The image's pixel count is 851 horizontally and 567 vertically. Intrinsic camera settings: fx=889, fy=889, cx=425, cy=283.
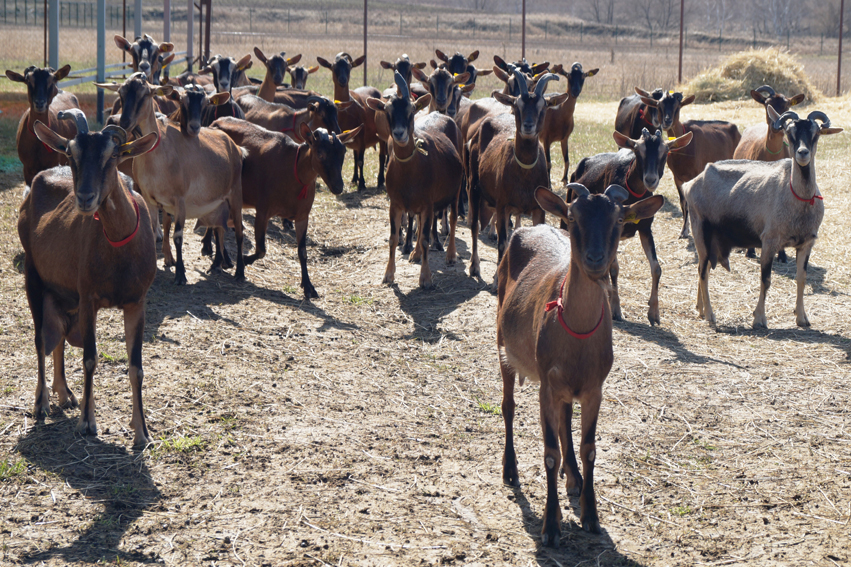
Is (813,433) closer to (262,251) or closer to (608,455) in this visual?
(608,455)

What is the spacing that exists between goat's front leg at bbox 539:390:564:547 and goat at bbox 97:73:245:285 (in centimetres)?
612

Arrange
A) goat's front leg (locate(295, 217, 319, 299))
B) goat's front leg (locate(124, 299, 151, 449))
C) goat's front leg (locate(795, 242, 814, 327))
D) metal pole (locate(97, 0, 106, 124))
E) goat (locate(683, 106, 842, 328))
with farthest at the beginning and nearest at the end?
1. metal pole (locate(97, 0, 106, 124))
2. goat's front leg (locate(295, 217, 319, 299))
3. goat's front leg (locate(795, 242, 814, 327))
4. goat (locate(683, 106, 842, 328))
5. goat's front leg (locate(124, 299, 151, 449))

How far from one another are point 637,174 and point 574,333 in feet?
15.6

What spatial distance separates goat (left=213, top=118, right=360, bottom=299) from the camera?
408 inches

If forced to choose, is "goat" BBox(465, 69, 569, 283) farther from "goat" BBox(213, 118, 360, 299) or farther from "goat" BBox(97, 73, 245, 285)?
"goat" BBox(97, 73, 245, 285)

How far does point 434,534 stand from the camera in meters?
5.20

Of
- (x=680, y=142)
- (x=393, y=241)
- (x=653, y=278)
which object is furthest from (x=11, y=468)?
(x=680, y=142)

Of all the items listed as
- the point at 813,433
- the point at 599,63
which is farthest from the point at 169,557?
the point at 599,63

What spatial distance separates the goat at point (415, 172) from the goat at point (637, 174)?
5.93 feet

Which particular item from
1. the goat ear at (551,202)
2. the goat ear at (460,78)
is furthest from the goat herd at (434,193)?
the goat ear at (460,78)

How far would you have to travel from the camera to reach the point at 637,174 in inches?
369

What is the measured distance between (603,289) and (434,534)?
173 centimetres

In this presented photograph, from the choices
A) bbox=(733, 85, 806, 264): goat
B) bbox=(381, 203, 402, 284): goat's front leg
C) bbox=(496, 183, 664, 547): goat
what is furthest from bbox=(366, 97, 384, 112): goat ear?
bbox=(496, 183, 664, 547): goat

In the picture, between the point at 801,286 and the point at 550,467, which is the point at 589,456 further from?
the point at 801,286
